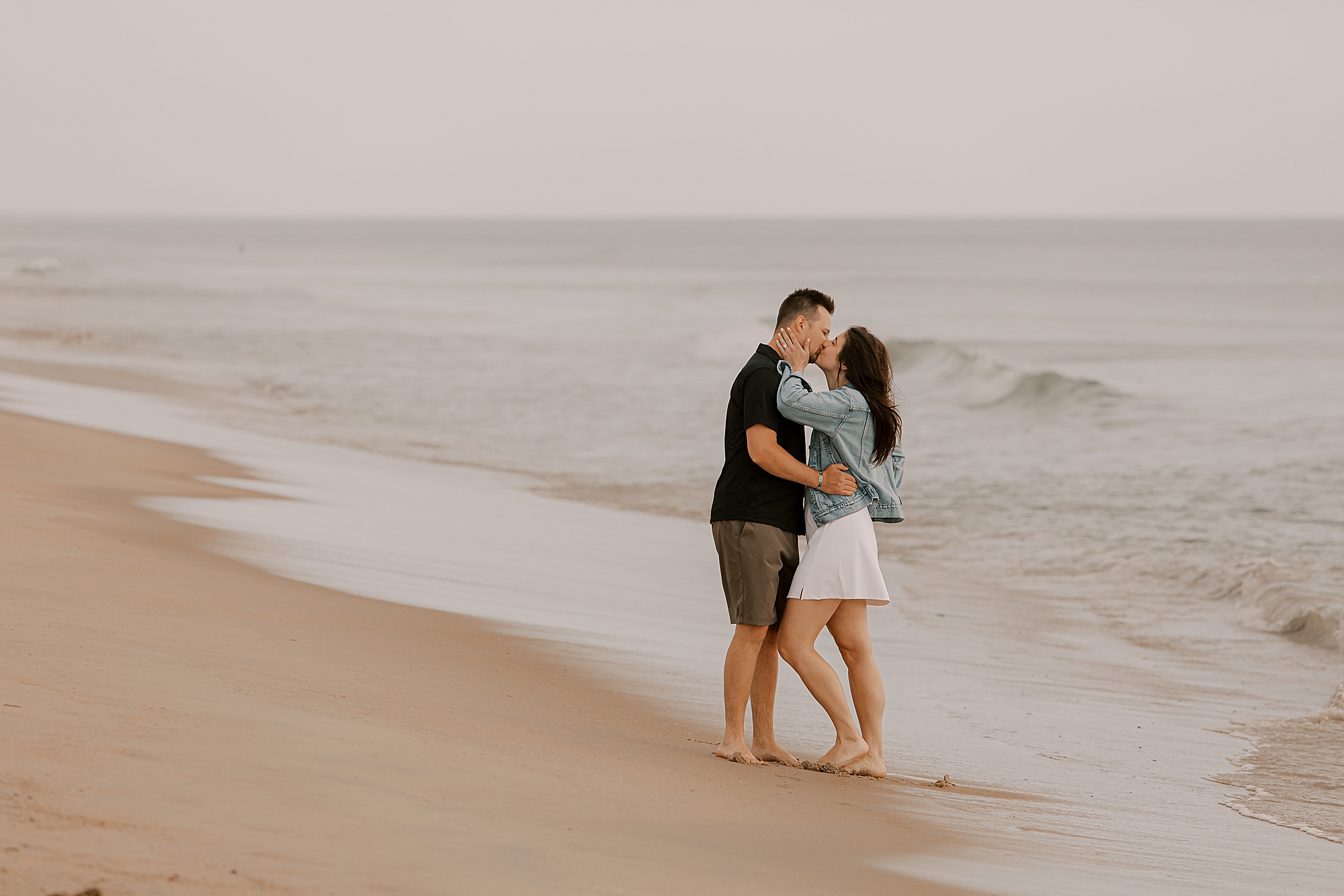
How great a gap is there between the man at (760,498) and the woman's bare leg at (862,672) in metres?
0.24

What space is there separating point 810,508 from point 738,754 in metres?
1.02

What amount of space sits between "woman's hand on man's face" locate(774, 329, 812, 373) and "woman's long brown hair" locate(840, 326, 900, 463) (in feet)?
0.49

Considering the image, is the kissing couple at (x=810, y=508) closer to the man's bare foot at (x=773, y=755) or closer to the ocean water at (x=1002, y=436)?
the man's bare foot at (x=773, y=755)

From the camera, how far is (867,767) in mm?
4832

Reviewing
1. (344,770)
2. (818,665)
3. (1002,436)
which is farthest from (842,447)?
Answer: (1002,436)

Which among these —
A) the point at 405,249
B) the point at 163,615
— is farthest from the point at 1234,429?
the point at 405,249

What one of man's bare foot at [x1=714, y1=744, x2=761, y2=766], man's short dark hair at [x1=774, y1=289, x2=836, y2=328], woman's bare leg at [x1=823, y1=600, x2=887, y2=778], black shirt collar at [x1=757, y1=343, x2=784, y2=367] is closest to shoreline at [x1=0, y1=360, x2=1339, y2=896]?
woman's bare leg at [x1=823, y1=600, x2=887, y2=778]

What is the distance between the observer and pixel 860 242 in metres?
172

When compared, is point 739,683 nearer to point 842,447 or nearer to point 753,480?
point 753,480

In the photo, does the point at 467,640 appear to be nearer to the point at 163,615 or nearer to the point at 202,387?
the point at 163,615

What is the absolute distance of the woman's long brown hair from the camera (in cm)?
475

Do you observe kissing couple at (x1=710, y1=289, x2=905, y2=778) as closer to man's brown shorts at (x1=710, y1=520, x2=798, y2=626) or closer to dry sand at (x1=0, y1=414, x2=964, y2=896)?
man's brown shorts at (x1=710, y1=520, x2=798, y2=626)

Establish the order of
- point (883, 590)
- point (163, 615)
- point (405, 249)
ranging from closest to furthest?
point (883, 590) → point (163, 615) → point (405, 249)

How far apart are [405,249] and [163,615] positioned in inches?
5499
